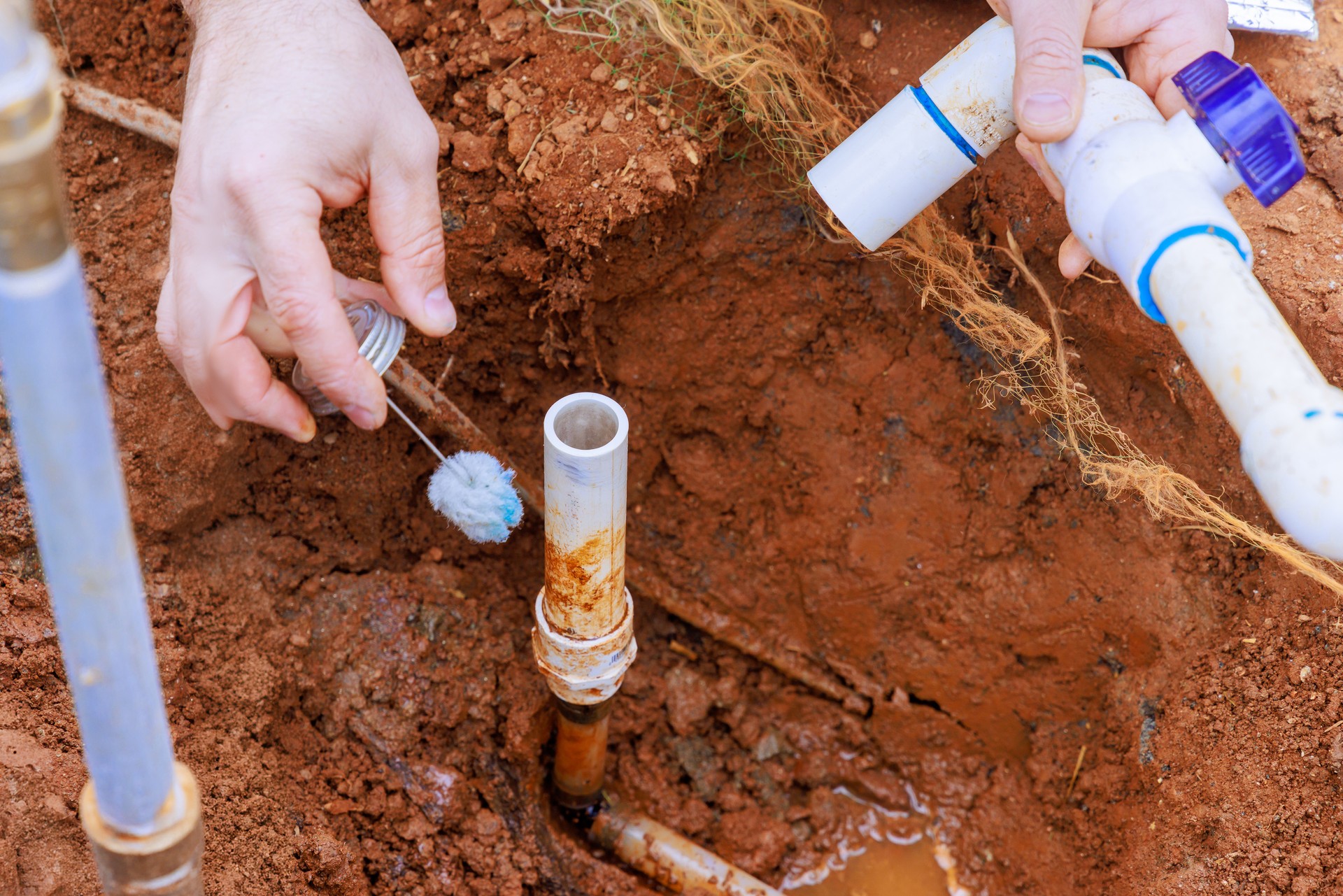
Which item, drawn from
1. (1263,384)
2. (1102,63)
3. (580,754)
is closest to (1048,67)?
(1102,63)

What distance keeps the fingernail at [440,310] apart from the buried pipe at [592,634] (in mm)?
234

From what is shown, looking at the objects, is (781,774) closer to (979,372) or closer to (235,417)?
(979,372)

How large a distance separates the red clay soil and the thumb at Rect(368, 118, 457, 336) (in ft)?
1.29

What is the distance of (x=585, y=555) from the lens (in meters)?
1.45

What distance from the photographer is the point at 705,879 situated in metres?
1.94

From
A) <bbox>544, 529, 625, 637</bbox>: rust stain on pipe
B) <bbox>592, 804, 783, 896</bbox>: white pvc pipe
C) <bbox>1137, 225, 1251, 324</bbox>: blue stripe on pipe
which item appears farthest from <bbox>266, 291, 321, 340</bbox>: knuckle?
<bbox>592, 804, 783, 896</bbox>: white pvc pipe

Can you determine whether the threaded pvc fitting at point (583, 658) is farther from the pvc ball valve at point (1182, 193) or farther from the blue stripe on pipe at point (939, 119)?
the blue stripe on pipe at point (939, 119)

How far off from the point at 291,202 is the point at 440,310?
0.27 metres

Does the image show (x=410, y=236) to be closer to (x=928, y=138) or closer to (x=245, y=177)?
(x=245, y=177)

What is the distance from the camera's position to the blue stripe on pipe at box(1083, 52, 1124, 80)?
1366 mm

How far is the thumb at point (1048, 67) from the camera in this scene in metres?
1.27

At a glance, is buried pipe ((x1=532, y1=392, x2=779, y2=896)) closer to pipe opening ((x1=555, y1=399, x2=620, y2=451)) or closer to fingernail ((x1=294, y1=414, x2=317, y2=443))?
pipe opening ((x1=555, y1=399, x2=620, y2=451))

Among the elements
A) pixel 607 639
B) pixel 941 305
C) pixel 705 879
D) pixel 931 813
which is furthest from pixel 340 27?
pixel 931 813

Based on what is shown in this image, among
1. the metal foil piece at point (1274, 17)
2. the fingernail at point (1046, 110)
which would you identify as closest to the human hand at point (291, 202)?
the fingernail at point (1046, 110)
